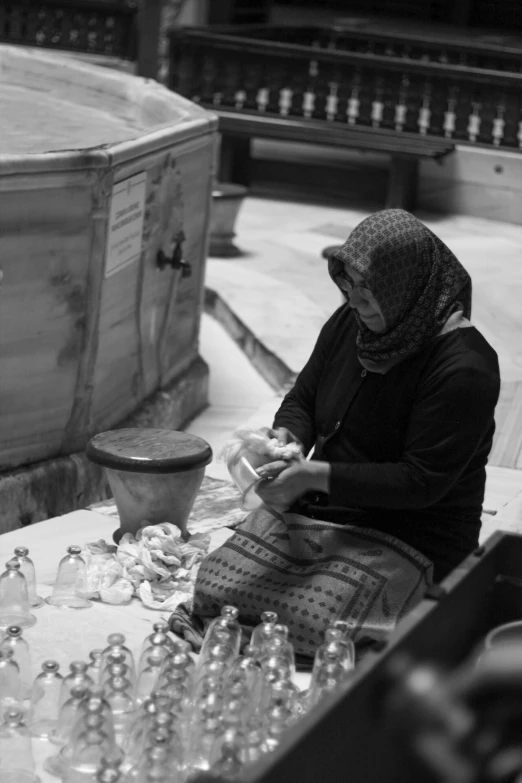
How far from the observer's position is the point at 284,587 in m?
3.27

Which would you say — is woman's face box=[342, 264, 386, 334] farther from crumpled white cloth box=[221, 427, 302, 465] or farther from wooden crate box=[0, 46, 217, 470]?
wooden crate box=[0, 46, 217, 470]

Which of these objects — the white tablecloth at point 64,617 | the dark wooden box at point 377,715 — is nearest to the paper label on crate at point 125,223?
the white tablecloth at point 64,617

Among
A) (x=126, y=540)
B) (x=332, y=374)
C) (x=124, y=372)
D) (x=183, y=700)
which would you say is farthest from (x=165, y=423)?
(x=183, y=700)

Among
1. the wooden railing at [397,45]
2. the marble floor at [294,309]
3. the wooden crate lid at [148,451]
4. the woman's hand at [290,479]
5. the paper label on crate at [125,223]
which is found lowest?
the marble floor at [294,309]

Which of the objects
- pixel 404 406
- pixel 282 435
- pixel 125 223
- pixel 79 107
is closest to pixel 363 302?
pixel 404 406

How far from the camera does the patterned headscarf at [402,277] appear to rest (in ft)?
9.98

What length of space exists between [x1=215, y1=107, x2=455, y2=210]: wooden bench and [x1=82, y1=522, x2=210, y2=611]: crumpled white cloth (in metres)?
5.93

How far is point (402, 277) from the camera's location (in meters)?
3.05

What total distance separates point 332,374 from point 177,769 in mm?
1262

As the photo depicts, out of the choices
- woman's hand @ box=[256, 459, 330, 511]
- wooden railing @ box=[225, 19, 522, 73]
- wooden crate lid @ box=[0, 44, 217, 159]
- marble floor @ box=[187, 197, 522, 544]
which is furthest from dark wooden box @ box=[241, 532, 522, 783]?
wooden railing @ box=[225, 19, 522, 73]

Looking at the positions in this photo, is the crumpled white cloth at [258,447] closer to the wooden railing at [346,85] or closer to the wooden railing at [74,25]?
the wooden railing at [346,85]

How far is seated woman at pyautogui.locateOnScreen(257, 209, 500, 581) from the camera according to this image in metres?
3.06

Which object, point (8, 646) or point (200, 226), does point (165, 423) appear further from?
point (8, 646)

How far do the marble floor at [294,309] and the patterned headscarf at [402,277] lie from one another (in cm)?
138
